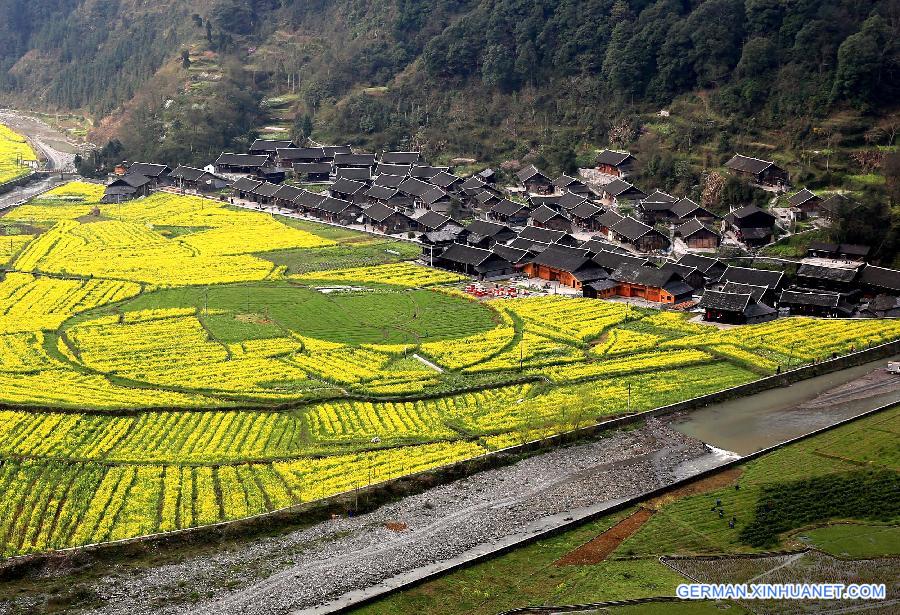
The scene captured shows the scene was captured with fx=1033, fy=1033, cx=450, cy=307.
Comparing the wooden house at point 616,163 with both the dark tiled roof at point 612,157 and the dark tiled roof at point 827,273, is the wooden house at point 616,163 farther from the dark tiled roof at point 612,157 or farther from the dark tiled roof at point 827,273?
the dark tiled roof at point 827,273

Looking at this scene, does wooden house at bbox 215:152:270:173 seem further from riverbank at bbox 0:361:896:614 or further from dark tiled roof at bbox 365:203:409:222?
riverbank at bbox 0:361:896:614

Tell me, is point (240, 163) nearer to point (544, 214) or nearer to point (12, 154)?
point (12, 154)

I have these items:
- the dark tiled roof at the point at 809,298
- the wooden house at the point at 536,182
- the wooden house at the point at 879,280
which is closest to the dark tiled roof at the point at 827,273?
the wooden house at the point at 879,280

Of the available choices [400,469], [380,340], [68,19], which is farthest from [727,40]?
[68,19]

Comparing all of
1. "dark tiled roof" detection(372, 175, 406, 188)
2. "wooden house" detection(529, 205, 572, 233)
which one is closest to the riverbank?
"wooden house" detection(529, 205, 572, 233)

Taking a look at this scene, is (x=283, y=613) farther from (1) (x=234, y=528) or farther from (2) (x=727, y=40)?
(2) (x=727, y=40)

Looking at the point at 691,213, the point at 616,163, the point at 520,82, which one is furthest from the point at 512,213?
the point at 520,82
